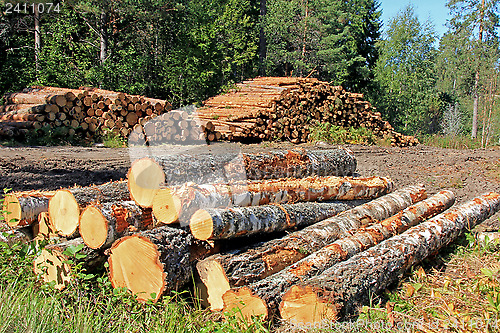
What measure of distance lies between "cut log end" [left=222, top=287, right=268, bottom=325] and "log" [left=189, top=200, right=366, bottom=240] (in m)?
0.52

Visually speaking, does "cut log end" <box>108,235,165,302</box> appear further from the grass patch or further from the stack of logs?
the grass patch

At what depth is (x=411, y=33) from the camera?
100 ft

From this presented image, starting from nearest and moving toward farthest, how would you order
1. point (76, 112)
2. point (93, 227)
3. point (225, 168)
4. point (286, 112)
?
point (93, 227)
point (225, 168)
point (76, 112)
point (286, 112)

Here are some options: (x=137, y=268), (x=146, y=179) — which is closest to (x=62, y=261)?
(x=137, y=268)

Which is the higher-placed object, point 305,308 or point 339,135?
point 339,135

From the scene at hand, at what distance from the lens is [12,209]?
3875mm

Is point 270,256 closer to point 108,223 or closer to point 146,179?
point 146,179

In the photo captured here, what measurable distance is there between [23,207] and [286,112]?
31.8ft

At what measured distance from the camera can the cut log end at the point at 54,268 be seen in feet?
11.0

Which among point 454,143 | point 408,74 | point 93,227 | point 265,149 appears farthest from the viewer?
point 408,74

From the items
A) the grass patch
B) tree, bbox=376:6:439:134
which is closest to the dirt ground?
the grass patch

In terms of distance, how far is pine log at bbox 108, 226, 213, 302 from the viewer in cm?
304

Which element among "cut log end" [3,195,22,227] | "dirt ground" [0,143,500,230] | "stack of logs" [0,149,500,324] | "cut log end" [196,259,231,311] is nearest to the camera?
"stack of logs" [0,149,500,324]

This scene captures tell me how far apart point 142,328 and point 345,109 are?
1234cm
